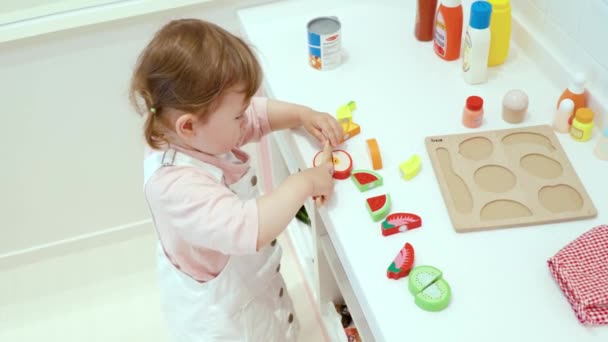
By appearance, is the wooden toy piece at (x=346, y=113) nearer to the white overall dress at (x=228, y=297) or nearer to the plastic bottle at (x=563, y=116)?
the white overall dress at (x=228, y=297)

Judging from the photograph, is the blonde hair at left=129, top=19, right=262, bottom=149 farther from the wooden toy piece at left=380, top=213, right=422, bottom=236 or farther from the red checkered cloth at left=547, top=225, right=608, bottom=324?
the red checkered cloth at left=547, top=225, right=608, bottom=324

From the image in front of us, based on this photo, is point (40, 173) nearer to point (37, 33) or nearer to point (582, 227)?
point (37, 33)

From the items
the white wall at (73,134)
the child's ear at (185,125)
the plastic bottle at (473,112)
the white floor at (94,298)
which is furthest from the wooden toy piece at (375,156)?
the white floor at (94,298)

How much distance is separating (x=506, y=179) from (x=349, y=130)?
26 cm

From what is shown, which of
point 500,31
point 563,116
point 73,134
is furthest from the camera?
point 73,134

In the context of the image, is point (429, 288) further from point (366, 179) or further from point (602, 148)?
point (602, 148)

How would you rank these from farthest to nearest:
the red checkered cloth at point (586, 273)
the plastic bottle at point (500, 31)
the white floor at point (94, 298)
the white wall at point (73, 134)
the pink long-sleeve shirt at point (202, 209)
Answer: the white floor at point (94, 298)
the white wall at point (73, 134)
the plastic bottle at point (500, 31)
the pink long-sleeve shirt at point (202, 209)
the red checkered cloth at point (586, 273)

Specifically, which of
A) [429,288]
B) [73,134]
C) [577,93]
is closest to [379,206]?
[429,288]

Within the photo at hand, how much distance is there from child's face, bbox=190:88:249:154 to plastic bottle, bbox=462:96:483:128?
1.22 ft

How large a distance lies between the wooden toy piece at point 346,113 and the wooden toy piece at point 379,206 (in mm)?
180

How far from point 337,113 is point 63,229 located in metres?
1.01

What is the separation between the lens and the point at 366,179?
1006 millimetres

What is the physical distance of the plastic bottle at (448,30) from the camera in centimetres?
118

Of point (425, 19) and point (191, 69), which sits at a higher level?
point (191, 69)
